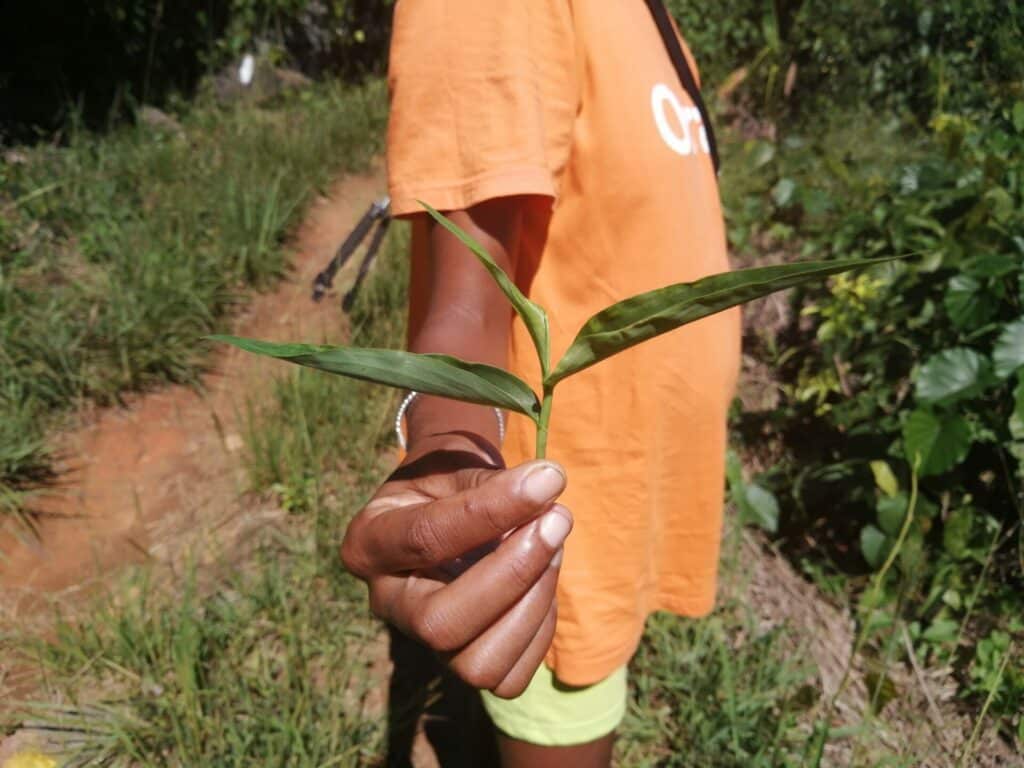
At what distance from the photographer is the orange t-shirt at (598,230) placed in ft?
2.48

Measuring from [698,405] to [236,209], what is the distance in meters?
2.29

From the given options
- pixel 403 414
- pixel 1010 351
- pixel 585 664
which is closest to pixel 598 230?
pixel 403 414

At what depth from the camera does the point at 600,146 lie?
841mm

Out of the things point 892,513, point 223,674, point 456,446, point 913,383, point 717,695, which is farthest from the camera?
point 913,383

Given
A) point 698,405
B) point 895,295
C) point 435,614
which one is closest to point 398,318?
point 895,295

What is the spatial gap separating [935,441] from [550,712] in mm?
998

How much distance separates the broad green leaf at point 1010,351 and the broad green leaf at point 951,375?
0.23ft

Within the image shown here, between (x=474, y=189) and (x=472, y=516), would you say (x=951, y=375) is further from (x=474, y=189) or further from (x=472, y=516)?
(x=472, y=516)

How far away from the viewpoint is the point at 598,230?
0.87 meters

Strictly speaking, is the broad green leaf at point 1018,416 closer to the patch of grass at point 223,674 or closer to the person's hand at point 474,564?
the person's hand at point 474,564

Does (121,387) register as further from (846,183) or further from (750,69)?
(750,69)

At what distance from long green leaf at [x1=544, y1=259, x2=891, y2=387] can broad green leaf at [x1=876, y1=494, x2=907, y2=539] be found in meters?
1.42

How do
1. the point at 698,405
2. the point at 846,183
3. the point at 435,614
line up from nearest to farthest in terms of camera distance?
the point at 435,614, the point at 698,405, the point at 846,183

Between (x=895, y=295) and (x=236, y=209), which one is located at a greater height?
(x=236, y=209)
